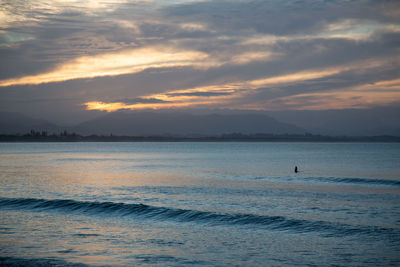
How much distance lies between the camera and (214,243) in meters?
19.2

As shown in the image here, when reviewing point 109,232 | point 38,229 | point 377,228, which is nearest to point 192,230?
point 109,232

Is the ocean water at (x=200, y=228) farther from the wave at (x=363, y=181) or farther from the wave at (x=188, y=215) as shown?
the wave at (x=363, y=181)

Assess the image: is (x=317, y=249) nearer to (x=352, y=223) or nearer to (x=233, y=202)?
(x=352, y=223)

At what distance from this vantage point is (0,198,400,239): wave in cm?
2203

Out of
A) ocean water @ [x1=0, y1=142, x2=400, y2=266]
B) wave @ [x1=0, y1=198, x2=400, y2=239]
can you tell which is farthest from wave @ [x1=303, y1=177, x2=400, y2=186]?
wave @ [x1=0, y1=198, x2=400, y2=239]

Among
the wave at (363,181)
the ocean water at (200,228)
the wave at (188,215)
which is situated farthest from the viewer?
the wave at (363,181)

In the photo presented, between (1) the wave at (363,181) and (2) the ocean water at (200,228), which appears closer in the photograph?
(2) the ocean water at (200,228)

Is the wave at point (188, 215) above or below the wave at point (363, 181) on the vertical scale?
above

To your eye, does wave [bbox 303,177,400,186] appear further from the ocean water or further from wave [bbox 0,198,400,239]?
wave [bbox 0,198,400,239]

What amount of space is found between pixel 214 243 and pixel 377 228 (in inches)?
398

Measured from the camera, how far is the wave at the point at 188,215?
2203 cm

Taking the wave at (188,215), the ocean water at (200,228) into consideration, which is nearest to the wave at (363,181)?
the ocean water at (200,228)

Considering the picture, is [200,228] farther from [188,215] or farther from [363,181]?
[363,181]

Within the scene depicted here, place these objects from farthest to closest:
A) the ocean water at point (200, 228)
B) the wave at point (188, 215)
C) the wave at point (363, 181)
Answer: the wave at point (363, 181) → the wave at point (188, 215) → the ocean water at point (200, 228)
